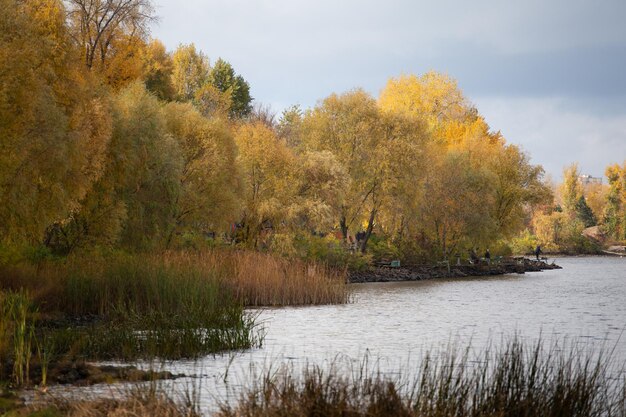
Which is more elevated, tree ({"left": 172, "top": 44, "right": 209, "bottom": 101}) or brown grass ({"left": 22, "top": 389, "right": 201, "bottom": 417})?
tree ({"left": 172, "top": 44, "right": 209, "bottom": 101})

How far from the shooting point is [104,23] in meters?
45.4

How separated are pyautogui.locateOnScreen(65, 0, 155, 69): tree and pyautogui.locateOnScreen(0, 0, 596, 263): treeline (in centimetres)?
7

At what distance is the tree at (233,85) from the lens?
305 ft

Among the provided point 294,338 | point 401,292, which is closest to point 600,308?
point 401,292

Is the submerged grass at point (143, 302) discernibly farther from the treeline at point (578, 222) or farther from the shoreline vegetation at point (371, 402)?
the treeline at point (578, 222)

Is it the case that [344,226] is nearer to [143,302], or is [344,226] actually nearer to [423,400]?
[143,302]

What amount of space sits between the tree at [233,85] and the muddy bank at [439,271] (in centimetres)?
3168

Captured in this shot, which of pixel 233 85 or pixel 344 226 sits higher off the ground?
pixel 233 85

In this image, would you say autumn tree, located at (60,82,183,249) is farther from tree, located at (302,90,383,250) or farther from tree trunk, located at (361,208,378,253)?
tree trunk, located at (361,208,378,253)

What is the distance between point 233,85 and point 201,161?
162ft

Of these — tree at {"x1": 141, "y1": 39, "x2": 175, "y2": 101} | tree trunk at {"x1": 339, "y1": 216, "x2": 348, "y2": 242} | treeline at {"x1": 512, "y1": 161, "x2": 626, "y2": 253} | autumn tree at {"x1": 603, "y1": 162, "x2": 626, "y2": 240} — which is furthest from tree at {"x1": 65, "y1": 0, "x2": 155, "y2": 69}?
autumn tree at {"x1": 603, "y1": 162, "x2": 626, "y2": 240}

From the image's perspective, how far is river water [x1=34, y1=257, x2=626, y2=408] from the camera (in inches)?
727

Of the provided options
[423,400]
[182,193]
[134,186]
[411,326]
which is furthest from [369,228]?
[423,400]

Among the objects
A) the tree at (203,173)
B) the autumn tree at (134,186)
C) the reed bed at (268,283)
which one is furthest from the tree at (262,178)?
the reed bed at (268,283)
